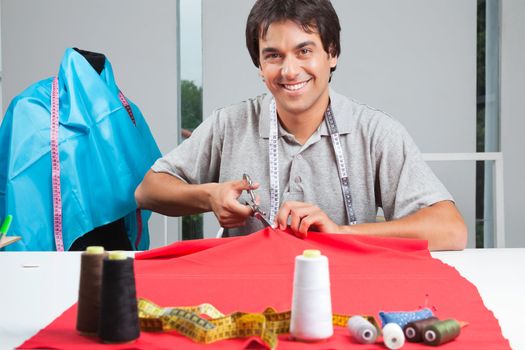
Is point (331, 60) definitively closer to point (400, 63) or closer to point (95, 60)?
point (95, 60)

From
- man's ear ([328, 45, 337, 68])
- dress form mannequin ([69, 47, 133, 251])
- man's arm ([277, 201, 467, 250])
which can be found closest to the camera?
man's arm ([277, 201, 467, 250])

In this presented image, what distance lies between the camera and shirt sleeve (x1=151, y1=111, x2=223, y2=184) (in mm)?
2408

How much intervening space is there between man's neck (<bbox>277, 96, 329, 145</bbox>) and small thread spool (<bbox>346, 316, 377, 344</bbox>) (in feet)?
4.14

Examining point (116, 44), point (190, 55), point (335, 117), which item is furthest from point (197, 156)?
point (116, 44)

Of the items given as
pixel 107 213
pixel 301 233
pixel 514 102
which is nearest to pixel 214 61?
pixel 107 213

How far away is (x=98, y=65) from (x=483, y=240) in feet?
8.71

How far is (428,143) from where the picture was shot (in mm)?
3973

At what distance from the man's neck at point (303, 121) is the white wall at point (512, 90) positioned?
2.14 metres

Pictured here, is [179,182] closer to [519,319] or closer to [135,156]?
[135,156]

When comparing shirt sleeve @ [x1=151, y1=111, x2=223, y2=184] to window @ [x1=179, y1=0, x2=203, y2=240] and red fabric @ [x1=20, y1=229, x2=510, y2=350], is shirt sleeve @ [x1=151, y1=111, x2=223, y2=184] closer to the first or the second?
red fabric @ [x1=20, y1=229, x2=510, y2=350]

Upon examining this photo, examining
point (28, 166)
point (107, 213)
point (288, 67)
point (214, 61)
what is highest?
point (214, 61)

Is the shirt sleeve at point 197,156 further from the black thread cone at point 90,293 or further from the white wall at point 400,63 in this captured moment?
the white wall at point 400,63

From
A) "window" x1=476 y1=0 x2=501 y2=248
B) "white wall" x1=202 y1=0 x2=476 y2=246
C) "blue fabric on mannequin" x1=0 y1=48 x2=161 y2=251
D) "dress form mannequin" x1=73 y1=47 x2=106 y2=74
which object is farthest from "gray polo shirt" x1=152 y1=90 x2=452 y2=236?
"window" x1=476 y1=0 x2=501 y2=248

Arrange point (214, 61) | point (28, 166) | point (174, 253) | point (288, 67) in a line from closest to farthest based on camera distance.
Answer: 1. point (174, 253)
2. point (288, 67)
3. point (28, 166)
4. point (214, 61)
